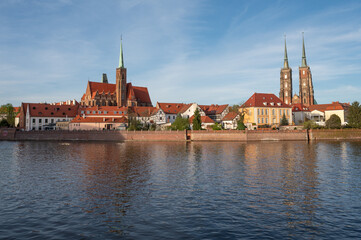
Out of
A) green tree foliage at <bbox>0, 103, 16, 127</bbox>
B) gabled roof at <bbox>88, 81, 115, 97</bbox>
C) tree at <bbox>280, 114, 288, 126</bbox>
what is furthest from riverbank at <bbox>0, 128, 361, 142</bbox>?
green tree foliage at <bbox>0, 103, 16, 127</bbox>

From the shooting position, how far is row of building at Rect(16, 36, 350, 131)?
95.1 m

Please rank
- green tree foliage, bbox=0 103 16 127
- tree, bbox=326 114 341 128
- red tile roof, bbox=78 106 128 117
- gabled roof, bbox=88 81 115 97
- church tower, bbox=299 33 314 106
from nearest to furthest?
tree, bbox=326 114 341 128
red tile roof, bbox=78 106 128 117
green tree foliage, bbox=0 103 16 127
gabled roof, bbox=88 81 115 97
church tower, bbox=299 33 314 106

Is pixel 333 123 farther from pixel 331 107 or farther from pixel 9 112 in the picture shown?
pixel 9 112

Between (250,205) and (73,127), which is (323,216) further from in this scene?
(73,127)

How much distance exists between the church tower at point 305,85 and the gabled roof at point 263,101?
62773 mm

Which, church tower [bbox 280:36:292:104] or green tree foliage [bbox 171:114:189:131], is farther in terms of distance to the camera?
church tower [bbox 280:36:292:104]

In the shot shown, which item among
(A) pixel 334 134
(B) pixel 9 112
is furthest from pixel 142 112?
(A) pixel 334 134

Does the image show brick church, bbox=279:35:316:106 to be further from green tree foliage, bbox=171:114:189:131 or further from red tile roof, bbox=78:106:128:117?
green tree foliage, bbox=171:114:189:131

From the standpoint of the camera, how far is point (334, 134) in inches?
3201

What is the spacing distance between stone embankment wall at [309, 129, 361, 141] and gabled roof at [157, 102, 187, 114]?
4787cm

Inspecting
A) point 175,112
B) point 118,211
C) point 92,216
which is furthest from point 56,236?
point 175,112

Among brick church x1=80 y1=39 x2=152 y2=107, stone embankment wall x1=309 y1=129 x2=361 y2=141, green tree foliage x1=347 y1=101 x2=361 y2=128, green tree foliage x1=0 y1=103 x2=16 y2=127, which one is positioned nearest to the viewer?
stone embankment wall x1=309 y1=129 x2=361 y2=141

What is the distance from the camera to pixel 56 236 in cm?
1481

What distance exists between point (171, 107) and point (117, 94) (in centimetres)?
3336
